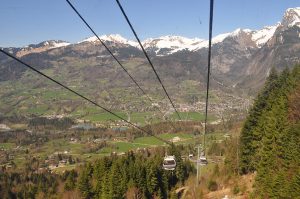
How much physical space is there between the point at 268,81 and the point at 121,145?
126m

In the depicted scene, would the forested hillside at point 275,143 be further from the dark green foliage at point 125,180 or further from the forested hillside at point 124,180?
the dark green foliage at point 125,180

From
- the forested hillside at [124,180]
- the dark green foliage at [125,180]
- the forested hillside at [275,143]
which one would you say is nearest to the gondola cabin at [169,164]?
the forested hillside at [275,143]

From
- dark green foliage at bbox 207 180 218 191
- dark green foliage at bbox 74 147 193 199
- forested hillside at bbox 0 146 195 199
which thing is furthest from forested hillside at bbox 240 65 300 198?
dark green foliage at bbox 74 147 193 199

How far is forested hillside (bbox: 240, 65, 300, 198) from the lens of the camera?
129 ft

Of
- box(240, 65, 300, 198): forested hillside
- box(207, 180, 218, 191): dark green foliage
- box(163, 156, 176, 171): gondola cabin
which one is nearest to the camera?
box(240, 65, 300, 198): forested hillside

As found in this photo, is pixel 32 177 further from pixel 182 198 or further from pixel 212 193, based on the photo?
pixel 212 193

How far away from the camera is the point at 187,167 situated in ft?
328

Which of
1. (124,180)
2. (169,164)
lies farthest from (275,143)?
(124,180)

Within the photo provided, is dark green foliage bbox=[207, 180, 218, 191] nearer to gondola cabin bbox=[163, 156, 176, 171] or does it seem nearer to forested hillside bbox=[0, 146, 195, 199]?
forested hillside bbox=[0, 146, 195, 199]

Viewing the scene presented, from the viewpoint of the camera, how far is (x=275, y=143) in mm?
45906

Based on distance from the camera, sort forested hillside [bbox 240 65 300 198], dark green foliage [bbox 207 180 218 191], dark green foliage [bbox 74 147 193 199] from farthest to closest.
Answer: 1. dark green foliage [bbox 74 147 193 199]
2. dark green foliage [bbox 207 180 218 191]
3. forested hillside [bbox 240 65 300 198]

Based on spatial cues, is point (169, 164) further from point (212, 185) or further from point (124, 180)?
point (124, 180)

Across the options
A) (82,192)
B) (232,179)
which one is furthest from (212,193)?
(82,192)

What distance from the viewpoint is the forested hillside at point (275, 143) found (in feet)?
Answer: 129
